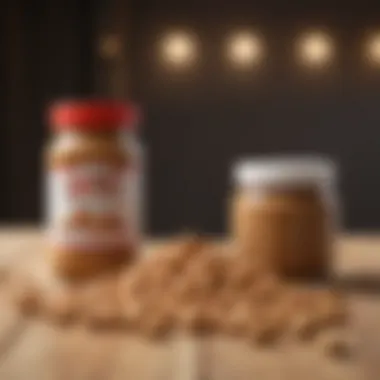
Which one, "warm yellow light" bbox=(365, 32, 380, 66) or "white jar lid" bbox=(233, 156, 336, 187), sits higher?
"warm yellow light" bbox=(365, 32, 380, 66)

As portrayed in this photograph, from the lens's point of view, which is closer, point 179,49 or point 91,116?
point 91,116

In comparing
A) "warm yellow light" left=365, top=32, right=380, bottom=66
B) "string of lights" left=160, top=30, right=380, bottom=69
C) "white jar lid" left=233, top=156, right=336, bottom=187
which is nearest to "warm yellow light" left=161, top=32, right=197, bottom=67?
"string of lights" left=160, top=30, right=380, bottom=69

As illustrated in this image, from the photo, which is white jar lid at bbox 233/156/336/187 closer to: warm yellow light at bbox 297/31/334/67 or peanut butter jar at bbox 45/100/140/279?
peanut butter jar at bbox 45/100/140/279

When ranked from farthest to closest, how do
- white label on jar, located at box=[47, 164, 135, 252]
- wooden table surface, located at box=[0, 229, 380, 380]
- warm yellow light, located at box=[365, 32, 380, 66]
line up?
warm yellow light, located at box=[365, 32, 380, 66], white label on jar, located at box=[47, 164, 135, 252], wooden table surface, located at box=[0, 229, 380, 380]

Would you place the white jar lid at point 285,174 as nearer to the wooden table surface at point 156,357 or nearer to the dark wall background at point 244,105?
the wooden table surface at point 156,357

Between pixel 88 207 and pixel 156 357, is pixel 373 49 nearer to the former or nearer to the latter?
Result: pixel 88 207

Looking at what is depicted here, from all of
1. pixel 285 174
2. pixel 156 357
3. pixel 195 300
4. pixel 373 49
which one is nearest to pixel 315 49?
pixel 373 49

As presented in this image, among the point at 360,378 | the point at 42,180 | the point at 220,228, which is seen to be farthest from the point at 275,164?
the point at 42,180
